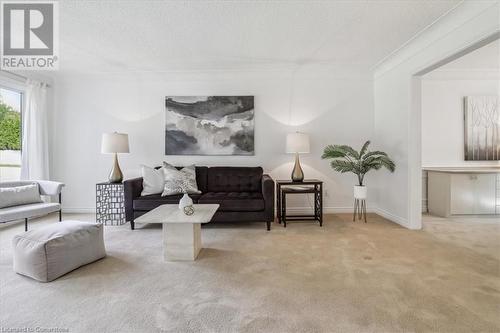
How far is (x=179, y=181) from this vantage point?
147 inches

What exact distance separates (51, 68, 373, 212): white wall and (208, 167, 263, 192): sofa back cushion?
1.10 ft

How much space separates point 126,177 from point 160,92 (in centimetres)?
170

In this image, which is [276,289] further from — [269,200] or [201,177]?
[201,177]

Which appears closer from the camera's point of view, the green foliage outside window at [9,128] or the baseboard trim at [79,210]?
the green foliage outside window at [9,128]

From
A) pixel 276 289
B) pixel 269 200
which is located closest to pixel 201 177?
pixel 269 200

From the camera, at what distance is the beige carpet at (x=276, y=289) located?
152cm

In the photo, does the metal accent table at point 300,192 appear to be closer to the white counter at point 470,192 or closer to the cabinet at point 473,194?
the white counter at point 470,192

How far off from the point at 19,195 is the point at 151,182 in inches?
63.4

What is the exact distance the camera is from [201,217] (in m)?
2.37

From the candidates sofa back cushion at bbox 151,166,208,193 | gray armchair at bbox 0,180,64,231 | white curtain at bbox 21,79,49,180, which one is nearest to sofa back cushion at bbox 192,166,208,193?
sofa back cushion at bbox 151,166,208,193

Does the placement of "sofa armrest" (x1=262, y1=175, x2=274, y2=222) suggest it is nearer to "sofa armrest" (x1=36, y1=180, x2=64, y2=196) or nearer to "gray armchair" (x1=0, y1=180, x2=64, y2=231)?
"gray armchair" (x1=0, y1=180, x2=64, y2=231)

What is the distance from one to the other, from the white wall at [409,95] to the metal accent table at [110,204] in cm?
432

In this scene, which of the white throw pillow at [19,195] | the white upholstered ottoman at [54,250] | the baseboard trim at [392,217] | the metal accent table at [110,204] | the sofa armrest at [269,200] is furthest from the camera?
the metal accent table at [110,204]

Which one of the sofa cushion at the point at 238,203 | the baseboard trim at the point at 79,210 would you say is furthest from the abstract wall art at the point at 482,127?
the baseboard trim at the point at 79,210
